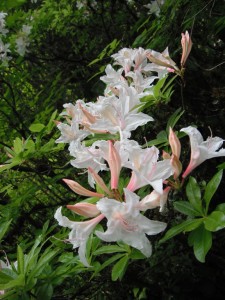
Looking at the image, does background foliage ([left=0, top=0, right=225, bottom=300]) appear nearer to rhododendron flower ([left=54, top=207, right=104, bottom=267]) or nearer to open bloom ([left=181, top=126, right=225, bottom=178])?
rhododendron flower ([left=54, top=207, right=104, bottom=267])

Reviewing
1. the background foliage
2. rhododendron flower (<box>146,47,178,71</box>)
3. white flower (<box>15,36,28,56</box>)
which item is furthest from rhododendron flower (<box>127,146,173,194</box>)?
white flower (<box>15,36,28,56</box>)

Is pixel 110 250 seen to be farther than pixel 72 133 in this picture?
No

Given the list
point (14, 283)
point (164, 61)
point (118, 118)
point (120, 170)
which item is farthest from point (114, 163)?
point (164, 61)

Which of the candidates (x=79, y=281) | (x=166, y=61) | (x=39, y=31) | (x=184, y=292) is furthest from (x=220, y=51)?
(x=39, y=31)

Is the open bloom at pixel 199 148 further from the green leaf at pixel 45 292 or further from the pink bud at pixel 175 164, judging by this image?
the green leaf at pixel 45 292

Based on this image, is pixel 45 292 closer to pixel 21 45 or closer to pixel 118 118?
pixel 118 118

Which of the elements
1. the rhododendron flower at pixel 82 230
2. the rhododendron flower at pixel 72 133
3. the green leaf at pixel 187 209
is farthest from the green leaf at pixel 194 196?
the rhododendron flower at pixel 72 133
